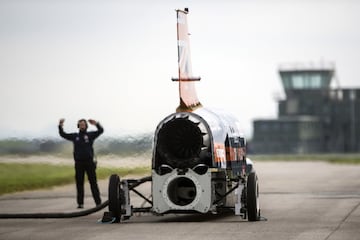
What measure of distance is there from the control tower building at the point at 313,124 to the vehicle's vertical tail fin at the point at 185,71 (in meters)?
96.6

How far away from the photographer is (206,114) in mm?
21781

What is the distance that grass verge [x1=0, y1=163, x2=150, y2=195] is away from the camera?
31413mm

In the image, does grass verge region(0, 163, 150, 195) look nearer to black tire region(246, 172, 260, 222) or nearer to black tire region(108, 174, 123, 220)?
black tire region(108, 174, 123, 220)

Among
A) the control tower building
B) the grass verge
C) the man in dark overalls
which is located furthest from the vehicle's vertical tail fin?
the control tower building

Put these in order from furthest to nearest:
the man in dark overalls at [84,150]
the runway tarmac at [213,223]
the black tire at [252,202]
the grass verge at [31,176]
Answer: the grass verge at [31,176] → the man in dark overalls at [84,150] → the black tire at [252,202] → the runway tarmac at [213,223]

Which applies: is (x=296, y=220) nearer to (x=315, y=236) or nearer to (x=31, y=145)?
(x=315, y=236)

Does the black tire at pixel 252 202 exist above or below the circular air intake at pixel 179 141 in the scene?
below

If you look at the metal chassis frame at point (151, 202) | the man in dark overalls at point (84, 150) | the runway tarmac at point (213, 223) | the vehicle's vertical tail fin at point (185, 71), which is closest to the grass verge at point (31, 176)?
the runway tarmac at point (213, 223)

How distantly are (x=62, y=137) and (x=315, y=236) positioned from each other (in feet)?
30.2

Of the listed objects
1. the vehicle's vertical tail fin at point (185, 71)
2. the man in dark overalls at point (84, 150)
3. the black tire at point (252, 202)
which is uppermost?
the vehicle's vertical tail fin at point (185, 71)

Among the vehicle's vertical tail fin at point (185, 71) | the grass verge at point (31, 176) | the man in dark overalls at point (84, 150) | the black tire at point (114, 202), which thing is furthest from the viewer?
the grass verge at point (31, 176)

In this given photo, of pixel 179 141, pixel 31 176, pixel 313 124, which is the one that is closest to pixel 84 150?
pixel 179 141

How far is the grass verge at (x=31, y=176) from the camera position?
1237 inches

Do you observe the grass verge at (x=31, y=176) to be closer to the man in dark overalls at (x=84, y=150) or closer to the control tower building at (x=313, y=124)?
the man in dark overalls at (x=84, y=150)
